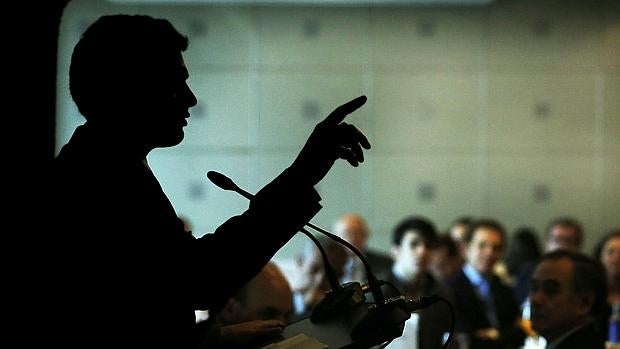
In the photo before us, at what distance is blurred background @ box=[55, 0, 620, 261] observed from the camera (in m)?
10.4

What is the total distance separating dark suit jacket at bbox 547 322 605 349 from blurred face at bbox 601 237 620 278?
2.97 meters

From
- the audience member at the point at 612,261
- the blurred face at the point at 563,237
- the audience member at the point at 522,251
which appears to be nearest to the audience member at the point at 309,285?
the audience member at the point at 612,261

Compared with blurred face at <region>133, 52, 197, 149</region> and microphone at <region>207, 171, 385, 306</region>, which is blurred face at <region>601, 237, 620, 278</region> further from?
blurred face at <region>133, 52, 197, 149</region>

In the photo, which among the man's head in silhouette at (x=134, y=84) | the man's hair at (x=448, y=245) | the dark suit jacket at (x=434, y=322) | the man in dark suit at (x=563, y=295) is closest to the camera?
the man's head in silhouette at (x=134, y=84)

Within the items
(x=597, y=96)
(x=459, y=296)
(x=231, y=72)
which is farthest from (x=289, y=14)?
(x=459, y=296)

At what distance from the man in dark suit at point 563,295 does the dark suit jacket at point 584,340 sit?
0.22ft

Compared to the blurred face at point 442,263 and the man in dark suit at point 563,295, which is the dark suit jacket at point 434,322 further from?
the blurred face at point 442,263

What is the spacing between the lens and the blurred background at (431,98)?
10430 millimetres

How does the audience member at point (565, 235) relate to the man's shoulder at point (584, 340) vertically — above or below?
above

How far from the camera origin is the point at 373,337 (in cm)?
173

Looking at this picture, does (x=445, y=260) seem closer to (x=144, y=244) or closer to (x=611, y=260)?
(x=611, y=260)

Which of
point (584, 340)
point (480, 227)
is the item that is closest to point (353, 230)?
point (480, 227)

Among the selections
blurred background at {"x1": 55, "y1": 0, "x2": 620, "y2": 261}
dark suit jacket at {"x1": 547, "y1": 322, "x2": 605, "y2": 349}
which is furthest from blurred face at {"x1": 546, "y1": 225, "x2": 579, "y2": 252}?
dark suit jacket at {"x1": 547, "y1": 322, "x2": 605, "y2": 349}

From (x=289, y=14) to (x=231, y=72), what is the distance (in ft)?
2.66
